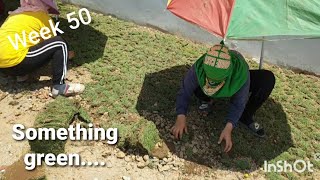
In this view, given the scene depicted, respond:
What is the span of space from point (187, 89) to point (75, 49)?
1.52 m

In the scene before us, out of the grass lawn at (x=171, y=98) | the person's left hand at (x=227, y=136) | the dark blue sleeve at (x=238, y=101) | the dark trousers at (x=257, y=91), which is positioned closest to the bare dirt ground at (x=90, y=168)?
the grass lawn at (x=171, y=98)

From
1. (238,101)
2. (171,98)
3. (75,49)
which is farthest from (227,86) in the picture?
(75,49)

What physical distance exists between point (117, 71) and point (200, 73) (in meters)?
1.17

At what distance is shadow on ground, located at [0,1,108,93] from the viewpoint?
4016 mm

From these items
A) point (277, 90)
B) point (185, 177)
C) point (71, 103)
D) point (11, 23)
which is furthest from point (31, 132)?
point (277, 90)

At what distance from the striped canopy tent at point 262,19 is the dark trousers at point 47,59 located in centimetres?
143

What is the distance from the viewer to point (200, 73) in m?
3.36

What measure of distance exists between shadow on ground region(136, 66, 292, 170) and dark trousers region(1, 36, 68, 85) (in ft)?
2.49

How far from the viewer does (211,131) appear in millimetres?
3725

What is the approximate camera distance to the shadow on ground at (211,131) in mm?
3537

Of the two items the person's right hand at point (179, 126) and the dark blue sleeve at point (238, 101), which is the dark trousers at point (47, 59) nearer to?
the person's right hand at point (179, 126)

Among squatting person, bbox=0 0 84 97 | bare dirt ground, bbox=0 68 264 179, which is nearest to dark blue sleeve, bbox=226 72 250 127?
bare dirt ground, bbox=0 68 264 179

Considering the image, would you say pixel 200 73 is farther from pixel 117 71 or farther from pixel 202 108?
pixel 117 71

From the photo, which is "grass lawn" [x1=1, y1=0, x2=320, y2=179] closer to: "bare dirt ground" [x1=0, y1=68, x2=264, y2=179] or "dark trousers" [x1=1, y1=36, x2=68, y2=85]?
"bare dirt ground" [x1=0, y1=68, x2=264, y2=179]
